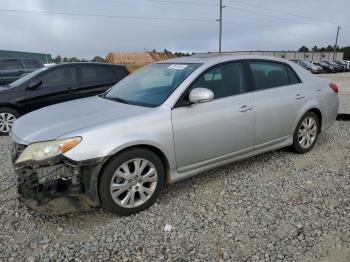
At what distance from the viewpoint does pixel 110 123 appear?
125 inches

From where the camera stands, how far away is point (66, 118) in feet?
11.3

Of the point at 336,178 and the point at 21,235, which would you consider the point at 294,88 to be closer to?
the point at 336,178

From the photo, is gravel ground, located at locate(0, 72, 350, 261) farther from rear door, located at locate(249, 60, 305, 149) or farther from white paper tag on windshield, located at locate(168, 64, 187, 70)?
white paper tag on windshield, located at locate(168, 64, 187, 70)

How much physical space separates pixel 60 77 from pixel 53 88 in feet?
1.07

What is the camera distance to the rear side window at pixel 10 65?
44.5ft

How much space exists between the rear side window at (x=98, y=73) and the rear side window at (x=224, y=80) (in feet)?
14.2

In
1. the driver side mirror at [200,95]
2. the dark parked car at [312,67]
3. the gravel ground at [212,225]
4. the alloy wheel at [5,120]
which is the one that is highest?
the driver side mirror at [200,95]

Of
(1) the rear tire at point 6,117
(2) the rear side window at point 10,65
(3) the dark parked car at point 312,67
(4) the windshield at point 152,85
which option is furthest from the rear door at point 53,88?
(3) the dark parked car at point 312,67

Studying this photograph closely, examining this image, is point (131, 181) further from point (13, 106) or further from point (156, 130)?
point (13, 106)

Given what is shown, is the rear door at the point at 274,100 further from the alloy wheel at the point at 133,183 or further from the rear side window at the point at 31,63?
the rear side window at the point at 31,63

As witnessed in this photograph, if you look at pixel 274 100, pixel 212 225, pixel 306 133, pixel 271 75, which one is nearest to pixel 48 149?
pixel 212 225

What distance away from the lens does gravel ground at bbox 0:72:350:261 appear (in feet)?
9.14

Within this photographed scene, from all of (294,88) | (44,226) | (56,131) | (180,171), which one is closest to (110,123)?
(56,131)

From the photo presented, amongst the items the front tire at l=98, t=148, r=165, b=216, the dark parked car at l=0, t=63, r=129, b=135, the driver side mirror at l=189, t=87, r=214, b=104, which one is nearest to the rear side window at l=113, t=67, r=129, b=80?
the dark parked car at l=0, t=63, r=129, b=135
